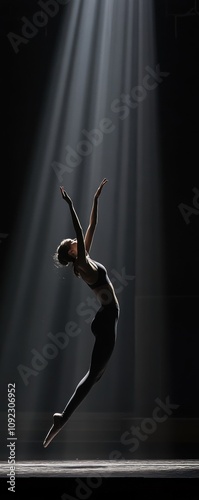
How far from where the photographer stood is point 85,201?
1038 cm

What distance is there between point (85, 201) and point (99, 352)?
549 cm

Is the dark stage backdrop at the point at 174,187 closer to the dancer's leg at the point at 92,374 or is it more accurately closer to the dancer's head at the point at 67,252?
the dancer's leg at the point at 92,374

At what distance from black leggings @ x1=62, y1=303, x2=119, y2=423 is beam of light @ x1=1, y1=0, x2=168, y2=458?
16.4 ft

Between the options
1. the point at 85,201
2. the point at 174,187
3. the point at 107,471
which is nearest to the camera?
the point at 107,471

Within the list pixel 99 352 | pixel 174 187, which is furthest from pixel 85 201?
pixel 99 352

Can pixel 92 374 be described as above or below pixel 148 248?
below

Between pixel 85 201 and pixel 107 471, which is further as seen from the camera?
pixel 85 201

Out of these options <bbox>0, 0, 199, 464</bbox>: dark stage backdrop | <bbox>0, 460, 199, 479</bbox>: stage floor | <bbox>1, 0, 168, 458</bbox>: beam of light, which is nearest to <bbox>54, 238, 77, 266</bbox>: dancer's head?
<bbox>0, 460, 199, 479</bbox>: stage floor

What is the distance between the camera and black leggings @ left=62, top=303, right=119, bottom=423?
4992mm

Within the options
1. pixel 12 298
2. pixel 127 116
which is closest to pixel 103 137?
pixel 127 116

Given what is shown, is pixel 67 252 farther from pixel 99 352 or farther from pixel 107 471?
pixel 107 471

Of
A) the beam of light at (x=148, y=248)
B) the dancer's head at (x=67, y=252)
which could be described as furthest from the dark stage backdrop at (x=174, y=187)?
the dancer's head at (x=67, y=252)

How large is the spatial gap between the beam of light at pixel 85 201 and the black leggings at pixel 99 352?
499 cm

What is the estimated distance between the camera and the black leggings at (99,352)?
16.4 ft
